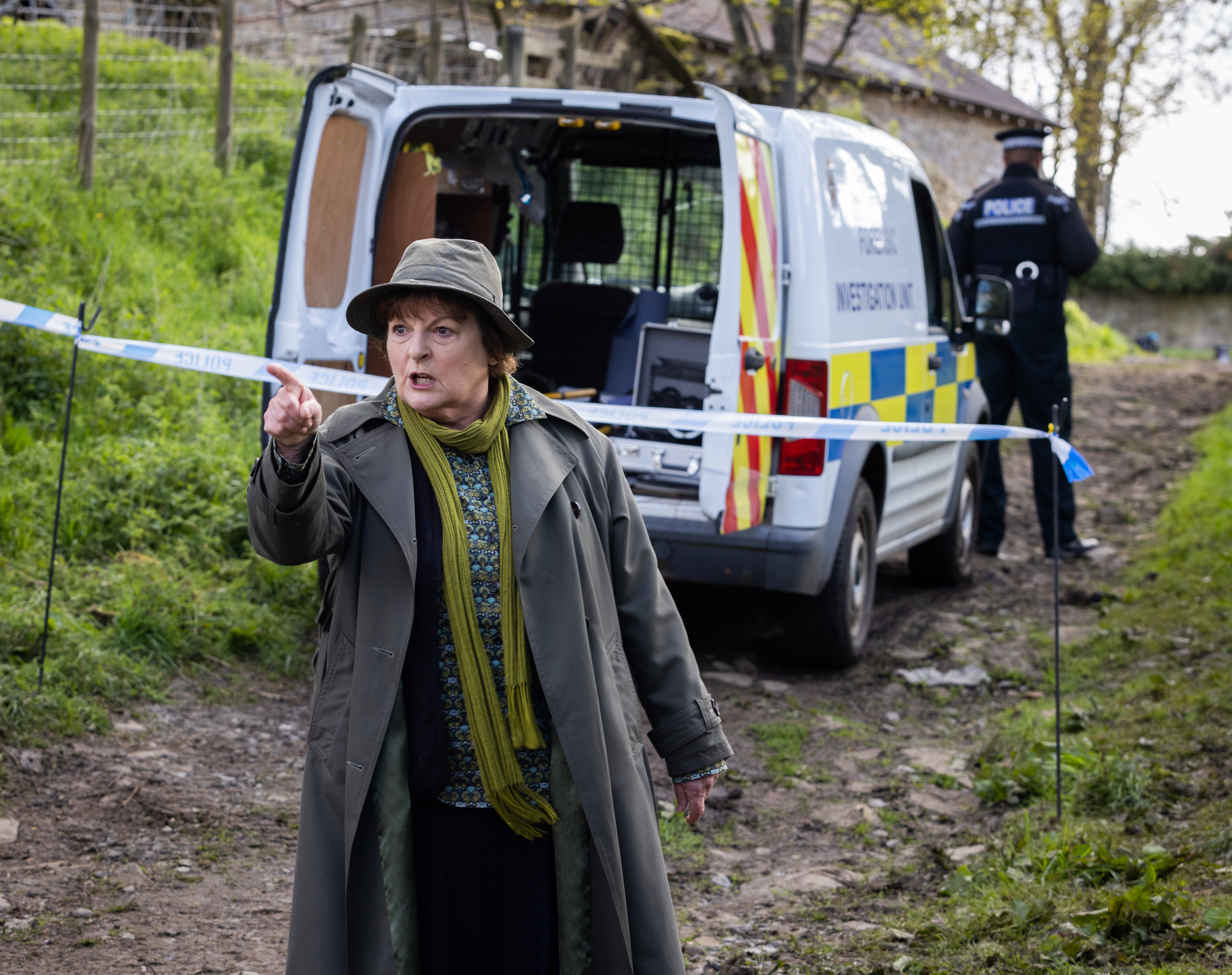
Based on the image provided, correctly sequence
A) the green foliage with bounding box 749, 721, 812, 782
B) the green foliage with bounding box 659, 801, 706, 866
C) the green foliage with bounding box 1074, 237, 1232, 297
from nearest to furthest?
1. the green foliage with bounding box 659, 801, 706, 866
2. the green foliage with bounding box 749, 721, 812, 782
3. the green foliage with bounding box 1074, 237, 1232, 297

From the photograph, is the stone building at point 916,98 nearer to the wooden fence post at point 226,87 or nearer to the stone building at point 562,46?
the stone building at point 562,46

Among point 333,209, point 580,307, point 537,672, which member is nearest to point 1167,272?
point 580,307

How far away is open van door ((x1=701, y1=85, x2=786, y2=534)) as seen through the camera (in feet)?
14.6

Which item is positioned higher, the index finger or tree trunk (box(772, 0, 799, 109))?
tree trunk (box(772, 0, 799, 109))

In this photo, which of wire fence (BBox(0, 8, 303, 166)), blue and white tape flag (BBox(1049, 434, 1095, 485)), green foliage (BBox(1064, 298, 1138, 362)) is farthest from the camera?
green foliage (BBox(1064, 298, 1138, 362))

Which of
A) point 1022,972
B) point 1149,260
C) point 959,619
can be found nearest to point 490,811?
point 1022,972

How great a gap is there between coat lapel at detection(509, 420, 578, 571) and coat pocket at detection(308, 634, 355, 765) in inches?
12.2

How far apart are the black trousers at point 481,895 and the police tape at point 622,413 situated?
7.91ft

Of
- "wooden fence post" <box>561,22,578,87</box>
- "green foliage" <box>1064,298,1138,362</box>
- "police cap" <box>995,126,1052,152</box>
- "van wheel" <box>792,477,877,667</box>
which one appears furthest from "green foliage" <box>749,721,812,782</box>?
"green foliage" <box>1064,298,1138,362</box>

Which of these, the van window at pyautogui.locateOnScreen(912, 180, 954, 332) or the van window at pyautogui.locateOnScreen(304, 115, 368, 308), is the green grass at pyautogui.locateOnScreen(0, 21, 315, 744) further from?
the van window at pyautogui.locateOnScreen(912, 180, 954, 332)

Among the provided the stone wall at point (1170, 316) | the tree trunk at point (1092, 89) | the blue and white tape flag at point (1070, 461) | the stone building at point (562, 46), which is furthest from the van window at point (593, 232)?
the stone wall at point (1170, 316)

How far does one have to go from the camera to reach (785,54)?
1085cm

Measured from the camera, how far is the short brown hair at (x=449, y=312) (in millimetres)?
2156

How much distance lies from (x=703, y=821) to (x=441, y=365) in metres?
2.40
